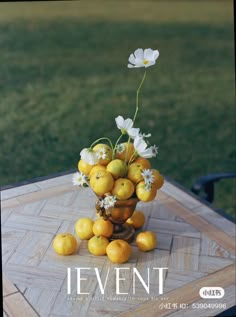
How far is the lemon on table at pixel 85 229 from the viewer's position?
1846 millimetres

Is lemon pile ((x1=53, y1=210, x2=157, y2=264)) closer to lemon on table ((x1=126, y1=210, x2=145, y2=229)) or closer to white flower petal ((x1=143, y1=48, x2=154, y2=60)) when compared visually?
lemon on table ((x1=126, y1=210, x2=145, y2=229))

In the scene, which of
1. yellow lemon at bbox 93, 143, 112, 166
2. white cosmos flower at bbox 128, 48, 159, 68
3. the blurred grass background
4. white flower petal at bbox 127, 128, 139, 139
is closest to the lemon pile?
yellow lemon at bbox 93, 143, 112, 166

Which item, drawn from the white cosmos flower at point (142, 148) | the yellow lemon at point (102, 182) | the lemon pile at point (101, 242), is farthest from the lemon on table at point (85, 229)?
the white cosmos flower at point (142, 148)

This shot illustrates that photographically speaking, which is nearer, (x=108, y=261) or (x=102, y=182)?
(x=102, y=182)

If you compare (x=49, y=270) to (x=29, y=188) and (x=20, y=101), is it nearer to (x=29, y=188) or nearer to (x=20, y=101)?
(x=29, y=188)

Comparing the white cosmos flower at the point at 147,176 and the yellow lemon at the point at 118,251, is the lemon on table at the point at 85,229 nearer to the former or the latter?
the yellow lemon at the point at 118,251

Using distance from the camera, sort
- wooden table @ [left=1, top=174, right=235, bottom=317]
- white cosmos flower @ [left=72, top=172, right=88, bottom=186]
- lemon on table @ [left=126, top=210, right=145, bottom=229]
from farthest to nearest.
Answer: lemon on table @ [left=126, top=210, right=145, bottom=229], white cosmos flower @ [left=72, top=172, right=88, bottom=186], wooden table @ [left=1, top=174, right=235, bottom=317]

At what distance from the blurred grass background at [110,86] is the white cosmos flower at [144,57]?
6.50ft

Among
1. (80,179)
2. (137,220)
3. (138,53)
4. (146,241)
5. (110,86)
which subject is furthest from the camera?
(110,86)

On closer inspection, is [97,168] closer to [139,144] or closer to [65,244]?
[139,144]

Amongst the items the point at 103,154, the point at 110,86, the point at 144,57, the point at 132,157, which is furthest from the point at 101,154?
the point at 110,86

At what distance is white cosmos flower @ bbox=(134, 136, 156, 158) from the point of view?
1669 millimetres

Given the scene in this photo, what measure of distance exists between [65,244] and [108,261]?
163 mm

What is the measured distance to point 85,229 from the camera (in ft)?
6.07
